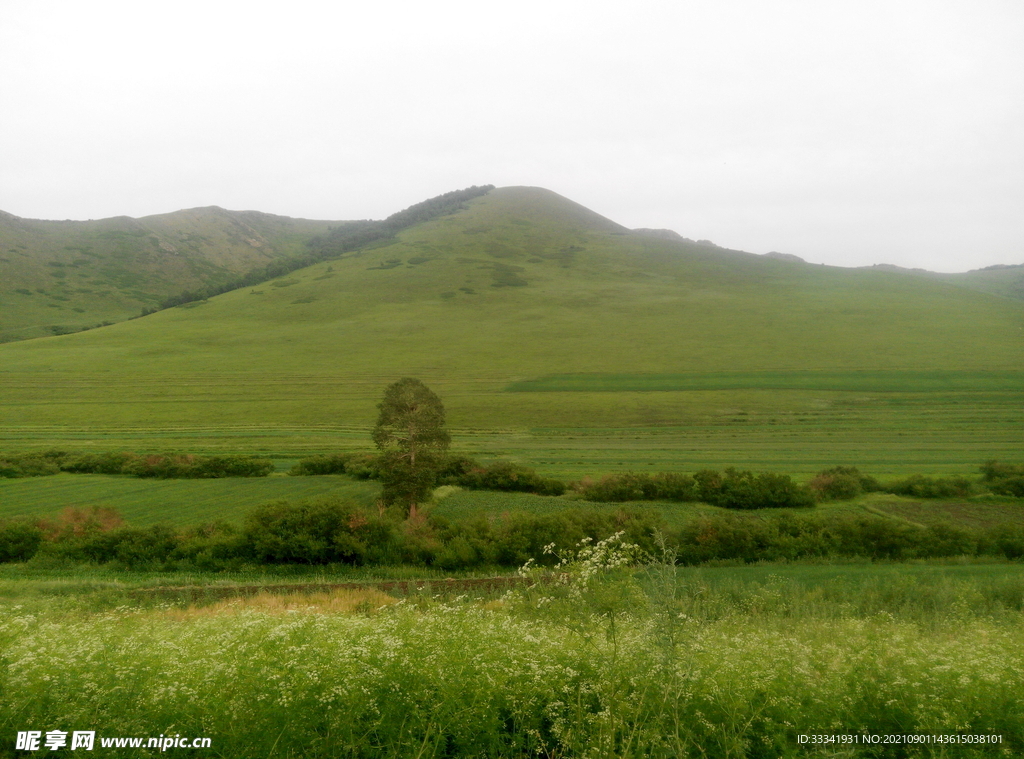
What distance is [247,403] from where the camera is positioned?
63.0 metres

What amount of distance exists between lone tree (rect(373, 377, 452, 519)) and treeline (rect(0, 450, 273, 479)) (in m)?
14.1

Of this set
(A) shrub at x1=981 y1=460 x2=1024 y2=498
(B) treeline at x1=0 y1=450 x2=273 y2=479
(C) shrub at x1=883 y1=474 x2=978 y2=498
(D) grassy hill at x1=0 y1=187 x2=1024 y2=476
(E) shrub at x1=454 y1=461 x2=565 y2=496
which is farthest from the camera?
(D) grassy hill at x1=0 y1=187 x2=1024 y2=476

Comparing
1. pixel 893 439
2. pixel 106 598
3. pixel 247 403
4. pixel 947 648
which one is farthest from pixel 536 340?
pixel 947 648

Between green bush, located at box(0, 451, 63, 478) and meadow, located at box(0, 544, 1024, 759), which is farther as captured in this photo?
green bush, located at box(0, 451, 63, 478)

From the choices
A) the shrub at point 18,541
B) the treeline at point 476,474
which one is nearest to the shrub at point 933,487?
the treeline at point 476,474

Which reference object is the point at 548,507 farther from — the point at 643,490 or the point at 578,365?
the point at 578,365

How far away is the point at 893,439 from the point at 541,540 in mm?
38587

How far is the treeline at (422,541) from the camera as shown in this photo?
22578 millimetres

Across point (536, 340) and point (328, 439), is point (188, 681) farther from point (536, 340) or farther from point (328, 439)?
point (536, 340)

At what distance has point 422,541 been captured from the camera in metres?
23.3

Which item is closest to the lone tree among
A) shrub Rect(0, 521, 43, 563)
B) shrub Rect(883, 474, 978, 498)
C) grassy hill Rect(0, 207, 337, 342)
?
shrub Rect(0, 521, 43, 563)

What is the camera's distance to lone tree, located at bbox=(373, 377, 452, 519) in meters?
28.2

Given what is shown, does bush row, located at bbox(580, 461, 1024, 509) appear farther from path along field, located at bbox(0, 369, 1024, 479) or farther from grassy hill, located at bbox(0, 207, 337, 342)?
grassy hill, located at bbox(0, 207, 337, 342)

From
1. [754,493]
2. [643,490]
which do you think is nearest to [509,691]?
[643,490]
